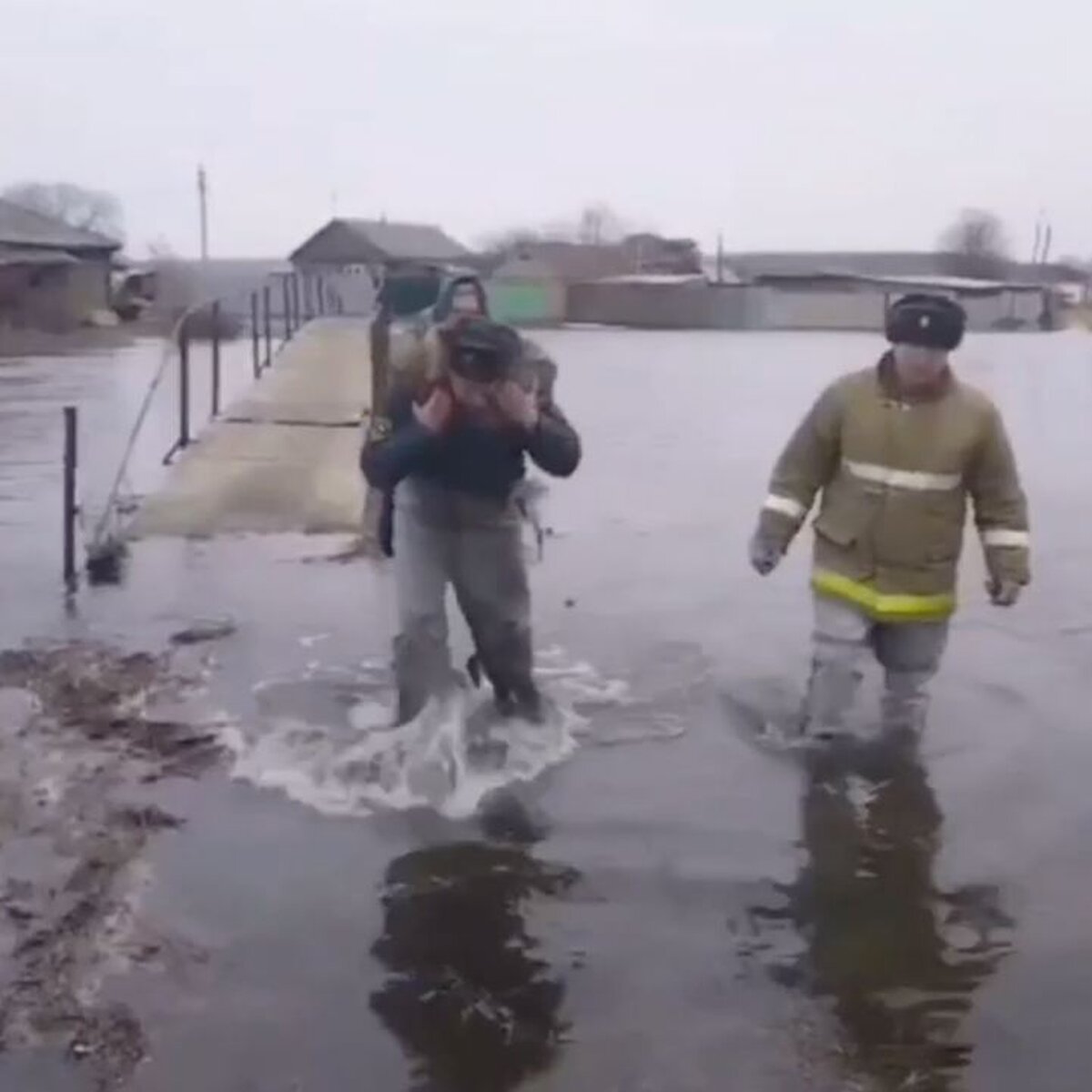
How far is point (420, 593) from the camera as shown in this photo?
20.0 feet

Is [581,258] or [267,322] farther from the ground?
[267,322]

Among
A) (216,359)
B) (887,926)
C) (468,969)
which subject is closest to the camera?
(468,969)

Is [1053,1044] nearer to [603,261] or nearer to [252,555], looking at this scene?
[252,555]

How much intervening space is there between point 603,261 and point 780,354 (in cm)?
4974

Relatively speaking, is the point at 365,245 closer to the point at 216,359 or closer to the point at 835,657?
the point at 216,359

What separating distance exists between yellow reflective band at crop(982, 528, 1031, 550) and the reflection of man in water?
6.02 ft

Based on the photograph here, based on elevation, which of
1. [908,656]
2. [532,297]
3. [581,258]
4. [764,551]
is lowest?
[532,297]

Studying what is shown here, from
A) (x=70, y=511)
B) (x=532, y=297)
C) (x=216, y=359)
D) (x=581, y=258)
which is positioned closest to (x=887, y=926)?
(x=70, y=511)

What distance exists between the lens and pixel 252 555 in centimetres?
1034

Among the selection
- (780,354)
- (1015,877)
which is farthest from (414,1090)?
(780,354)

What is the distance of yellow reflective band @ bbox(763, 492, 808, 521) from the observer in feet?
20.0

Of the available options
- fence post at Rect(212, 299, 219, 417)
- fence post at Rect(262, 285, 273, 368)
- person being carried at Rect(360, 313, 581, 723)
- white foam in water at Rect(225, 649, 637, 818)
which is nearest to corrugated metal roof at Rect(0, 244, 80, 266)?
fence post at Rect(262, 285, 273, 368)

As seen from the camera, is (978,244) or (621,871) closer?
(621,871)

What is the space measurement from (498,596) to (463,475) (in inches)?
18.6
